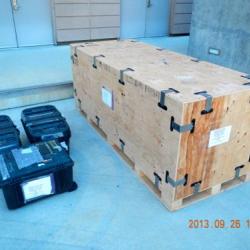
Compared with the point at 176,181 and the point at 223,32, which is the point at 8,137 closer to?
the point at 176,181

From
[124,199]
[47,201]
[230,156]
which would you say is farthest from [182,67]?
[47,201]

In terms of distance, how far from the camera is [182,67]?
1.92m

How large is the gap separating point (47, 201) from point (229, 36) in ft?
10.1

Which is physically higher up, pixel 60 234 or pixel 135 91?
pixel 135 91

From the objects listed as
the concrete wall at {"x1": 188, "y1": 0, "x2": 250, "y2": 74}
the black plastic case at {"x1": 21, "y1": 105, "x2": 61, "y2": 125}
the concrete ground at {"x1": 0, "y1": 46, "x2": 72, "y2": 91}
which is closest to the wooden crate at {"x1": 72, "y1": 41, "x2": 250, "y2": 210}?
the black plastic case at {"x1": 21, "y1": 105, "x2": 61, "y2": 125}

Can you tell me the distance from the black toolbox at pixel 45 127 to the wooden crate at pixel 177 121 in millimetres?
365

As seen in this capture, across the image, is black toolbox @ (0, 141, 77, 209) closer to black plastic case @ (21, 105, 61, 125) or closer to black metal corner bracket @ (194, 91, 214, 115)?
black plastic case @ (21, 105, 61, 125)

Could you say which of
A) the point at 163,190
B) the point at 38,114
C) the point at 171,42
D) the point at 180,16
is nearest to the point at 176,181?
the point at 163,190

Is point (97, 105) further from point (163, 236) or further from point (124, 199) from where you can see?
point (163, 236)

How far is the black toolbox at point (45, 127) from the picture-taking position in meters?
1.99

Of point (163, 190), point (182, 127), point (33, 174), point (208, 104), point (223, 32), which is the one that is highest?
point (223, 32)

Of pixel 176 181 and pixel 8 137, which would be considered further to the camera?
pixel 8 137

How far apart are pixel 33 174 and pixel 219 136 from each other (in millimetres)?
1099

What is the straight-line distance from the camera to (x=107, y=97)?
207 centimetres
